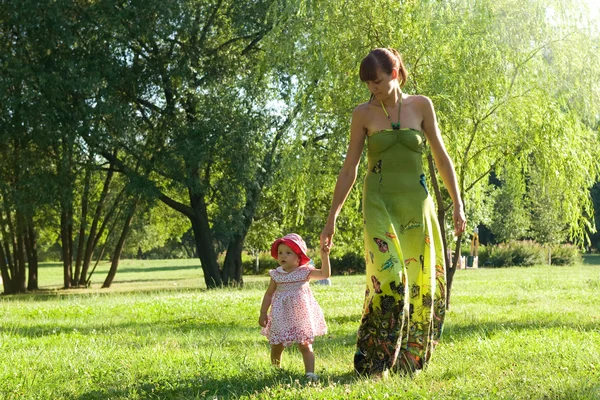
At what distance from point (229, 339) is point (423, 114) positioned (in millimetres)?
3965

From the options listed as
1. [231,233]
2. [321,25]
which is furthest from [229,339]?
[231,233]

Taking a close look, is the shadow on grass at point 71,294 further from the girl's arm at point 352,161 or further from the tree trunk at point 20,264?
the girl's arm at point 352,161

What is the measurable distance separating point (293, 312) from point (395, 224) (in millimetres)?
1049

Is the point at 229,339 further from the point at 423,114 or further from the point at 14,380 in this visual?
the point at 423,114

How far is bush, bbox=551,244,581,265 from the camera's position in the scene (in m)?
41.6

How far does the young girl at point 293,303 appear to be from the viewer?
5953mm

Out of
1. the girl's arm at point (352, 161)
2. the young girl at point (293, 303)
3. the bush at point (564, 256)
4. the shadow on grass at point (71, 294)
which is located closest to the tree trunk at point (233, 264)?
the shadow on grass at point (71, 294)

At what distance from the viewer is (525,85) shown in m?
11.0

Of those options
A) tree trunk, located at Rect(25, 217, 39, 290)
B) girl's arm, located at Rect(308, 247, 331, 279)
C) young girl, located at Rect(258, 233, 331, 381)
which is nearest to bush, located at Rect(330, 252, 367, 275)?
tree trunk, located at Rect(25, 217, 39, 290)

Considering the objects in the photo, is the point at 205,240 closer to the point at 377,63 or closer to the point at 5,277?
the point at 5,277

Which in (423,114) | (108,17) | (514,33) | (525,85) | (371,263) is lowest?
(371,263)

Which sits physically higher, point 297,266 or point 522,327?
point 297,266

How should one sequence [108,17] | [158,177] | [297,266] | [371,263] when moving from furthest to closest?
[158,177] < [108,17] < [297,266] < [371,263]

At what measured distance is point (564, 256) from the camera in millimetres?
41906
